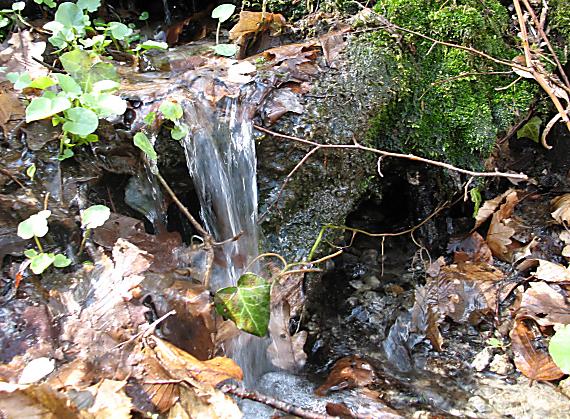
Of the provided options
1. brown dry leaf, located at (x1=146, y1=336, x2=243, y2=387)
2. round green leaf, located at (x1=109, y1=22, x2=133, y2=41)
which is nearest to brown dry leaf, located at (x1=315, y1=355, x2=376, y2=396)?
brown dry leaf, located at (x1=146, y1=336, x2=243, y2=387)

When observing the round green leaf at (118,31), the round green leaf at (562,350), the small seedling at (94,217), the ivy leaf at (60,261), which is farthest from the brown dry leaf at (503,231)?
the round green leaf at (118,31)

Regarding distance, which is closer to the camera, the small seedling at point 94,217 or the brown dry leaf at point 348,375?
the small seedling at point 94,217

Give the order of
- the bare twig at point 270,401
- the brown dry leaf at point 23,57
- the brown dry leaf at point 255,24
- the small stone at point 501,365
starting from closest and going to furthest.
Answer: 1. the bare twig at point 270,401
2. the small stone at point 501,365
3. the brown dry leaf at point 23,57
4. the brown dry leaf at point 255,24

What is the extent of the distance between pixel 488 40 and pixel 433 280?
138 centimetres

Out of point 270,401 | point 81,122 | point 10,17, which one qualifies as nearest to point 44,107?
point 81,122

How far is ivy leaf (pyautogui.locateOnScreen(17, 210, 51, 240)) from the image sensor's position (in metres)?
1.71

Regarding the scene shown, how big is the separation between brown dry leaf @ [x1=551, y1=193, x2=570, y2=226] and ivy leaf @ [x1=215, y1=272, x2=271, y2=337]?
1877mm

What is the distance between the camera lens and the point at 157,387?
1.44 m

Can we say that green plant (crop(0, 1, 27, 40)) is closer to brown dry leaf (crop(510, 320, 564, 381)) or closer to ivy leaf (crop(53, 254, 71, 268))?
ivy leaf (crop(53, 254, 71, 268))

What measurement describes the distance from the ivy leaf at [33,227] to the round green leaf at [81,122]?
342 millimetres

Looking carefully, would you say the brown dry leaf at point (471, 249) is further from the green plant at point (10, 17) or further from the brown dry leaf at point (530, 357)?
the green plant at point (10, 17)

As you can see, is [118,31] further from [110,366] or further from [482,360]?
[482,360]

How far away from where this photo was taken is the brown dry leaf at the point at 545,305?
212 cm

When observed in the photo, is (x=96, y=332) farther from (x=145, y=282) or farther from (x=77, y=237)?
(x=77, y=237)
